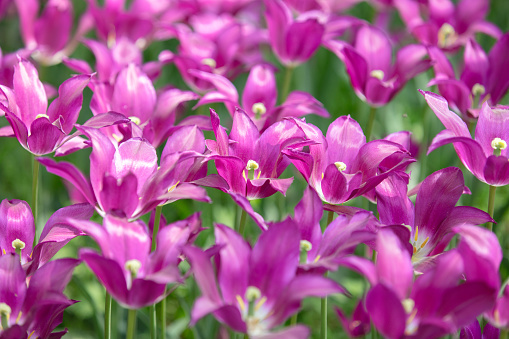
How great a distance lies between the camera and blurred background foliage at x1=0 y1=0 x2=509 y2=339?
187cm

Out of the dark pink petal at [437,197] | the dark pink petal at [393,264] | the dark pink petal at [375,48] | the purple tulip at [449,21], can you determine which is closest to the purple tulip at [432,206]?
the dark pink petal at [437,197]

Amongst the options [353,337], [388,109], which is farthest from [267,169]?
[388,109]

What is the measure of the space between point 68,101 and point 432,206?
73cm

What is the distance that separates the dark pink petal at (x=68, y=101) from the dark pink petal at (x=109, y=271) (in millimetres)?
455

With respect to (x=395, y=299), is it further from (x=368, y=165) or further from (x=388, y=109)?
(x=388, y=109)

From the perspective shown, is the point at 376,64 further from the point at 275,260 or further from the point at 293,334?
the point at 293,334

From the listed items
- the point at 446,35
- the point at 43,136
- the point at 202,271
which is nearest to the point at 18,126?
the point at 43,136

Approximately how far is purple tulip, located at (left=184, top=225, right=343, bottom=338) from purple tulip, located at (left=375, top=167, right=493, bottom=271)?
270 mm

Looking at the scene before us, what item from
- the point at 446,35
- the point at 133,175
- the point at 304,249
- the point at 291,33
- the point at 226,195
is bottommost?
the point at 226,195

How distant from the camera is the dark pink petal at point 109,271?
933 millimetres

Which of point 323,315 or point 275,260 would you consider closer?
point 275,260

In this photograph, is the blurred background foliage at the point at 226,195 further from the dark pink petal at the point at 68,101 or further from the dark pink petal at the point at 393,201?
the dark pink petal at the point at 393,201

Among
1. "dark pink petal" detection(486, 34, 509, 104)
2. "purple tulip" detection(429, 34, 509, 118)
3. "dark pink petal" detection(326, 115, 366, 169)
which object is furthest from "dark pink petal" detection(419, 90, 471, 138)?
"dark pink petal" detection(486, 34, 509, 104)

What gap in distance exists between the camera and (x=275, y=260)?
1.00 meters
